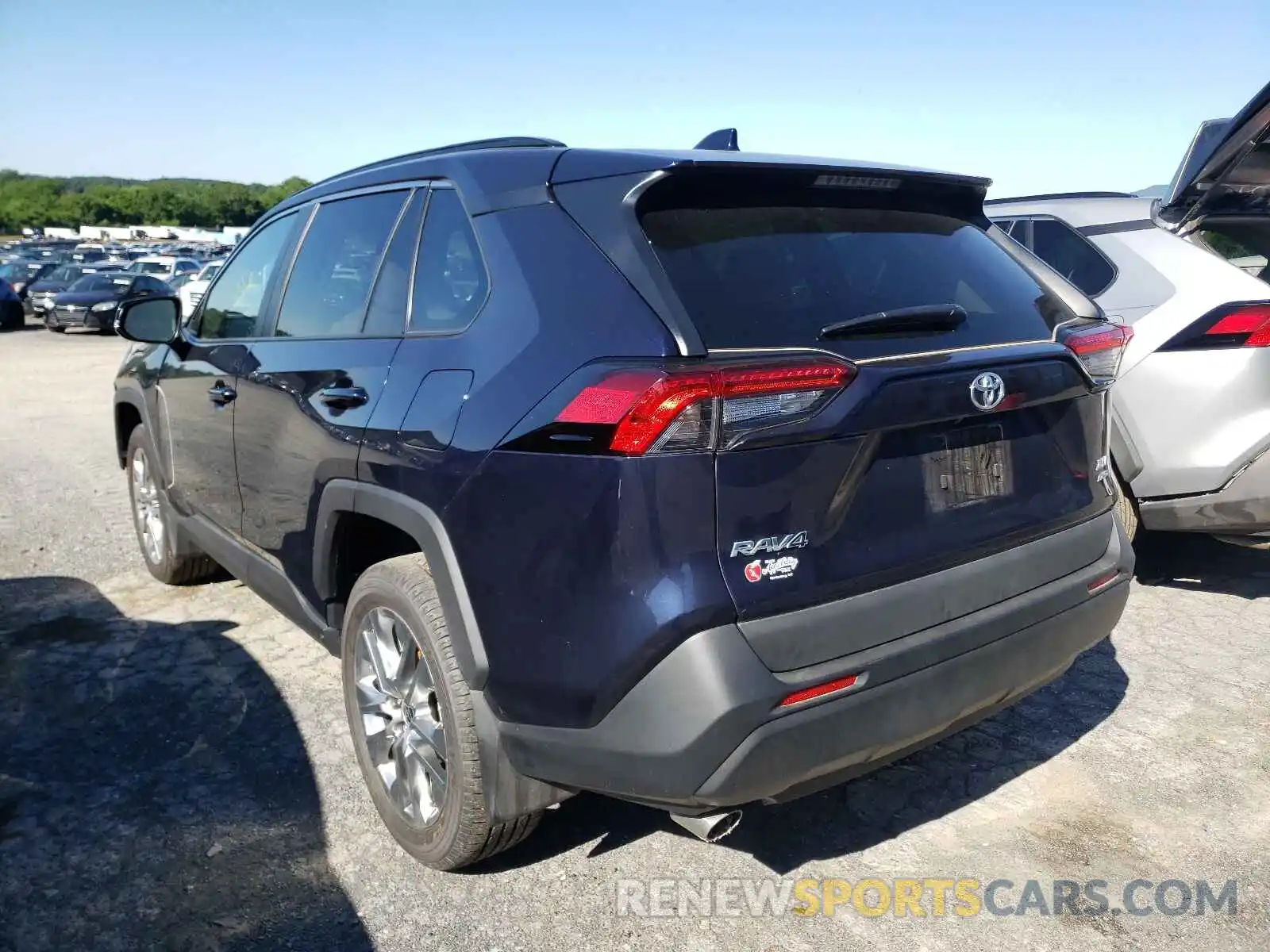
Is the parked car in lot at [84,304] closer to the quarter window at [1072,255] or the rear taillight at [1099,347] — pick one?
the quarter window at [1072,255]

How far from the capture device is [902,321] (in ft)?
7.87

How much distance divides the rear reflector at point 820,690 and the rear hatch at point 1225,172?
3315mm

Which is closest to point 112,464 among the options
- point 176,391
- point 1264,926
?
point 176,391

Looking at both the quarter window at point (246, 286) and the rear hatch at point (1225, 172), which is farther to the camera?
the rear hatch at point (1225, 172)

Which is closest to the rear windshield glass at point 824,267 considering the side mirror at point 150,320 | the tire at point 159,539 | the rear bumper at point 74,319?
the side mirror at point 150,320

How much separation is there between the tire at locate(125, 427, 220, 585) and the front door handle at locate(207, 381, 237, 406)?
110cm

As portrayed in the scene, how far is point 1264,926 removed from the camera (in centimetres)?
255

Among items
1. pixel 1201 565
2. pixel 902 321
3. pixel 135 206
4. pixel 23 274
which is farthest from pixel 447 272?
pixel 135 206

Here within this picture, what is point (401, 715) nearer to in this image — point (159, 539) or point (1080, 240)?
point (159, 539)

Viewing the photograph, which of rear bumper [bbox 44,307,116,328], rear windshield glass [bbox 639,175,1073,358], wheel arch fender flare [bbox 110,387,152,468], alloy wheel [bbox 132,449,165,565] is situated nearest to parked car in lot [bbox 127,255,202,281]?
rear bumper [bbox 44,307,116,328]

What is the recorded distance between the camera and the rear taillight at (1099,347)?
9.09 feet

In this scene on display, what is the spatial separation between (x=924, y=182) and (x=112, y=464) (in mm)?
7499

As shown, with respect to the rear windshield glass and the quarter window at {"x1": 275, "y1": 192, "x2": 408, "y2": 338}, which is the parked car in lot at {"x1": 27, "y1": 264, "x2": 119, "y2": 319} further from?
the rear windshield glass

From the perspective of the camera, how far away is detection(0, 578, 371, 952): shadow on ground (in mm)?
2625
